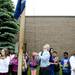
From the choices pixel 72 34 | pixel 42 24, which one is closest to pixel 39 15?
pixel 42 24

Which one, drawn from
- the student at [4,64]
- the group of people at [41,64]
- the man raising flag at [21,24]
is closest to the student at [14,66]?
the group of people at [41,64]

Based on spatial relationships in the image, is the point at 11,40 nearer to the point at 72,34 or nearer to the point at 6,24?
the point at 6,24

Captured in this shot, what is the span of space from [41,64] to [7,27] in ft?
17.8

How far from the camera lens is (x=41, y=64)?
15.7 metres

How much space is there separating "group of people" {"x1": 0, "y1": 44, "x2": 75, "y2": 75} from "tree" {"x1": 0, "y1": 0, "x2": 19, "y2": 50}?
424cm

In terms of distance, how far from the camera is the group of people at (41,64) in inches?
616

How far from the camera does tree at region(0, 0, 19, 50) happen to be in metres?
20.5

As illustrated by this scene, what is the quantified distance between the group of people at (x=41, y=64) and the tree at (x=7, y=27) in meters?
4.24

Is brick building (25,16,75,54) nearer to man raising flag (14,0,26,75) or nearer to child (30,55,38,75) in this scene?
child (30,55,38,75)

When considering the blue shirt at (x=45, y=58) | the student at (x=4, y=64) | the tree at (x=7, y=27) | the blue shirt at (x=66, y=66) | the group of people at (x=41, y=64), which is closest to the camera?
the blue shirt at (x=45, y=58)

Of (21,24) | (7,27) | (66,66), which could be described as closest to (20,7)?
(21,24)

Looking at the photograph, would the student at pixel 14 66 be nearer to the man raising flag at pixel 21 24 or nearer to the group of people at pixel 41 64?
the group of people at pixel 41 64

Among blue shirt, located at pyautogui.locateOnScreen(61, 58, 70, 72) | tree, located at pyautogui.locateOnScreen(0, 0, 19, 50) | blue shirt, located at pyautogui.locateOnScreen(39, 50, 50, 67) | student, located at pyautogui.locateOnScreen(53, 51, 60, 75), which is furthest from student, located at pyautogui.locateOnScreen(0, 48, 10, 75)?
tree, located at pyautogui.locateOnScreen(0, 0, 19, 50)

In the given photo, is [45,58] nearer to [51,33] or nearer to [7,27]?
[7,27]
